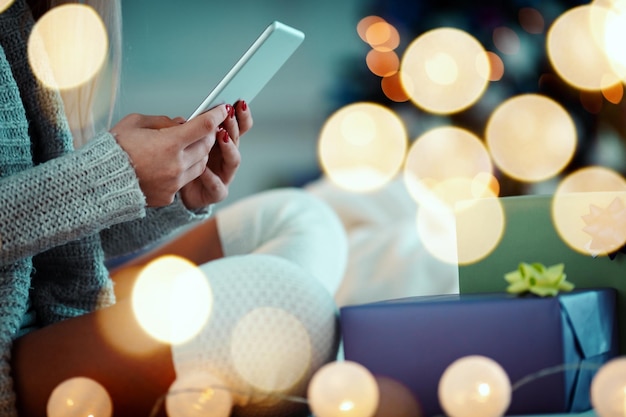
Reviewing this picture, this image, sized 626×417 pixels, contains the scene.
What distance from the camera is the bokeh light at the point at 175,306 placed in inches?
24.7

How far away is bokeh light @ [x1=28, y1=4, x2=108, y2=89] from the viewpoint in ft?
2.95

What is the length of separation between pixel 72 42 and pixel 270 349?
1.81 feet

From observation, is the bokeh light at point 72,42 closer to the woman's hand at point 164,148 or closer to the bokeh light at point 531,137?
the woman's hand at point 164,148

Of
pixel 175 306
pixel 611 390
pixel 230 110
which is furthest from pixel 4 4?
pixel 611 390

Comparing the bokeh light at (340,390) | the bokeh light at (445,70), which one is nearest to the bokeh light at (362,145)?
the bokeh light at (445,70)

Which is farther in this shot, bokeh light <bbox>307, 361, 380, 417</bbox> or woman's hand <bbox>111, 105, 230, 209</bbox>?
woman's hand <bbox>111, 105, 230, 209</bbox>

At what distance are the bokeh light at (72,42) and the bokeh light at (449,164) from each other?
1.46 m

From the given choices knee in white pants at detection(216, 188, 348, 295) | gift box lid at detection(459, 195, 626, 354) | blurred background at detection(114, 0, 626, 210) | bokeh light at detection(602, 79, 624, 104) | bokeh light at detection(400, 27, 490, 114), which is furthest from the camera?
bokeh light at detection(400, 27, 490, 114)

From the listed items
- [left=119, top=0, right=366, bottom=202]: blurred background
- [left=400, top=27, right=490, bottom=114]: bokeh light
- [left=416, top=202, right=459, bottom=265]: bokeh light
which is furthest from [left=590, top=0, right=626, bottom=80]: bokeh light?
[left=119, top=0, right=366, bottom=202]: blurred background

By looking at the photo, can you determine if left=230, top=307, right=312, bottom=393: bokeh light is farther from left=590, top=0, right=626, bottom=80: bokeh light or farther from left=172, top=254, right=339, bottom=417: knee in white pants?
left=590, top=0, right=626, bottom=80: bokeh light

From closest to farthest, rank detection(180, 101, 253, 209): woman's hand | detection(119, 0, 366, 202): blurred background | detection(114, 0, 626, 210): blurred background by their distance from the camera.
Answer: detection(180, 101, 253, 209): woman's hand
detection(114, 0, 626, 210): blurred background
detection(119, 0, 366, 202): blurred background

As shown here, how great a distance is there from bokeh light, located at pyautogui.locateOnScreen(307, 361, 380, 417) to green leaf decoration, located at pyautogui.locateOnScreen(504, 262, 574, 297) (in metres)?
0.18

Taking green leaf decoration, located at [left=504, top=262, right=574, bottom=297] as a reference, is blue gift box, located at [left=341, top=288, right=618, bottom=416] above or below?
below

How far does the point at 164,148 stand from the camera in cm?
67
